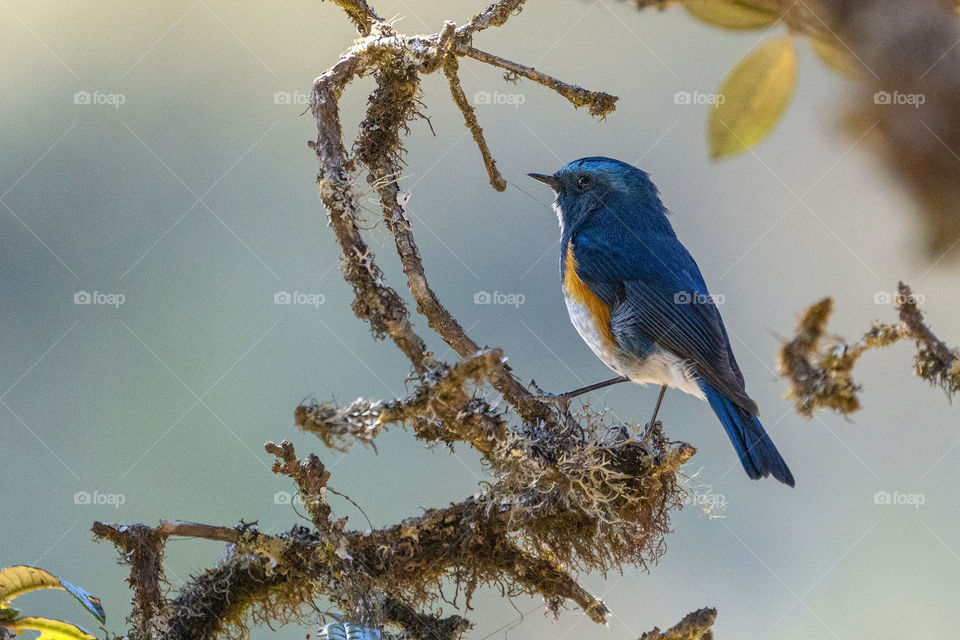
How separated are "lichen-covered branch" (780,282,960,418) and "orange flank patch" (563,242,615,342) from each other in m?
1.19

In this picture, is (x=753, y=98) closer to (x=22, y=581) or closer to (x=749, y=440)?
(x=749, y=440)

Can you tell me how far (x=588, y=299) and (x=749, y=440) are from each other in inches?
22.6

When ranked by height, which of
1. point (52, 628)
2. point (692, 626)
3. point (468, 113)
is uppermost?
point (468, 113)

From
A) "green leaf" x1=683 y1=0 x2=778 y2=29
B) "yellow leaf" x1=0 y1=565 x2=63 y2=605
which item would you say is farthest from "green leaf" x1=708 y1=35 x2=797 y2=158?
"yellow leaf" x1=0 y1=565 x2=63 y2=605

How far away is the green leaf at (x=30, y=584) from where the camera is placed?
4.72ft

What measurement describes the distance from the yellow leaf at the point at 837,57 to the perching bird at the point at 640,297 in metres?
0.90

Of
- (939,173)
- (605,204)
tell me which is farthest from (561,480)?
(605,204)

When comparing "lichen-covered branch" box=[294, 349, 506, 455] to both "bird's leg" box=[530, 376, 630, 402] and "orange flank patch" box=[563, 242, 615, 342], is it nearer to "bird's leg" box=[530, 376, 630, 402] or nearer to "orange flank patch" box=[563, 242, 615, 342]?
"bird's leg" box=[530, 376, 630, 402]

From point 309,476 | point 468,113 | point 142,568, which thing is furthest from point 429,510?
point 468,113

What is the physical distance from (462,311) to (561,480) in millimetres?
1354

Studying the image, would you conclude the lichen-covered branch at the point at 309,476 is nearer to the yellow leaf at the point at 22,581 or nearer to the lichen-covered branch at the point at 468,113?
the yellow leaf at the point at 22,581

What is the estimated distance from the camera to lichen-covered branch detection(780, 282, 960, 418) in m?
1.04

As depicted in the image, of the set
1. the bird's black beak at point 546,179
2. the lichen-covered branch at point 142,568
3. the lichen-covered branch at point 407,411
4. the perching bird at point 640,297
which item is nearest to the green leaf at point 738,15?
the lichen-covered branch at point 407,411

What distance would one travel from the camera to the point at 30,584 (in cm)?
146
